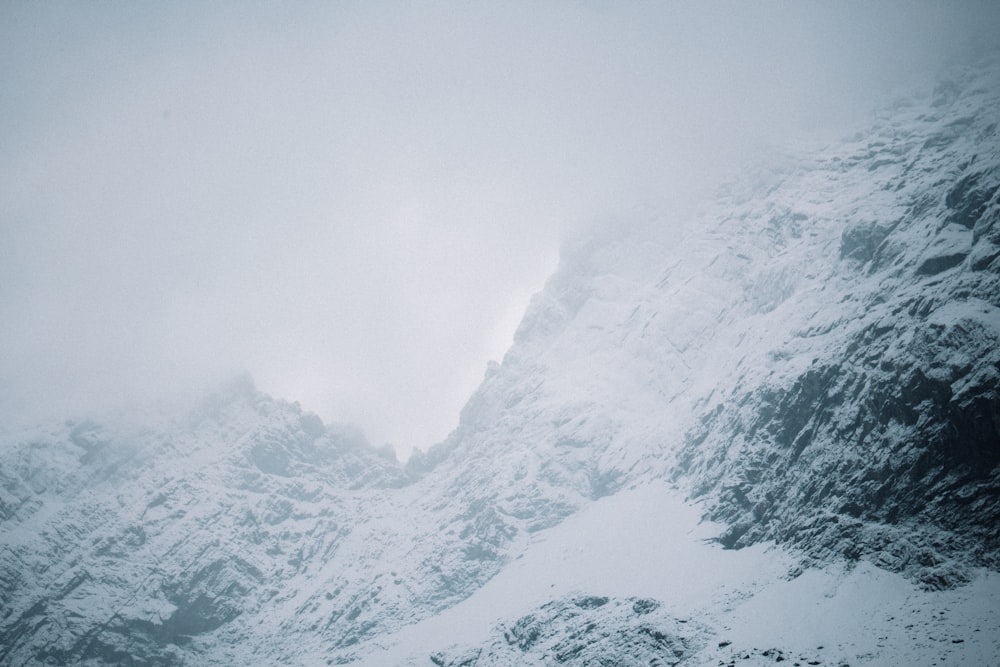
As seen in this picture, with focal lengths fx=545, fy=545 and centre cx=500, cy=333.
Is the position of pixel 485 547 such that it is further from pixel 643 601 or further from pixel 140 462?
pixel 140 462

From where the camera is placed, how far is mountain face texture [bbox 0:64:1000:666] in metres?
49.6

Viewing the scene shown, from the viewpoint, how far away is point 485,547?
105125mm

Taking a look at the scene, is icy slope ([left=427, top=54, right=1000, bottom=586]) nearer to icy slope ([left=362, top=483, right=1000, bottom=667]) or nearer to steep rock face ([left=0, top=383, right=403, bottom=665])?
icy slope ([left=362, top=483, right=1000, bottom=667])

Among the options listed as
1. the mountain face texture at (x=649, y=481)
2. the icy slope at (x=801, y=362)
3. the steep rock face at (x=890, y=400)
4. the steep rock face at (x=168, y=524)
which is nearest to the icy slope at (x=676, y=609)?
the mountain face texture at (x=649, y=481)

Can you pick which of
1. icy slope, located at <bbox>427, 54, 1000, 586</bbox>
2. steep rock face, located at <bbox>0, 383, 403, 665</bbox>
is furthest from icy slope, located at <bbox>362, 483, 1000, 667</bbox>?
steep rock face, located at <bbox>0, 383, 403, 665</bbox>

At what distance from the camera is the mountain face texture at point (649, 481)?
49.6 meters

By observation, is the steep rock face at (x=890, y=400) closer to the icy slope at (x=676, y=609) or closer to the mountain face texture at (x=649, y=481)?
the mountain face texture at (x=649, y=481)

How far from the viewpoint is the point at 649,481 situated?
9531 centimetres

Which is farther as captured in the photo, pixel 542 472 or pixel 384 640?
pixel 542 472

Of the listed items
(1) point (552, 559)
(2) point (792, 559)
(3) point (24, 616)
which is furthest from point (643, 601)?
(3) point (24, 616)

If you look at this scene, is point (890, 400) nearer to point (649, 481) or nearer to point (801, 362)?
point (801, 362)

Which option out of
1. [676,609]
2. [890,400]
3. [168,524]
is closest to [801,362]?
[890,400]

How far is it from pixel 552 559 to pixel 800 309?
186ft

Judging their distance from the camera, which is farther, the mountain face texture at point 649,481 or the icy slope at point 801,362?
the icy slope at point 801,362
